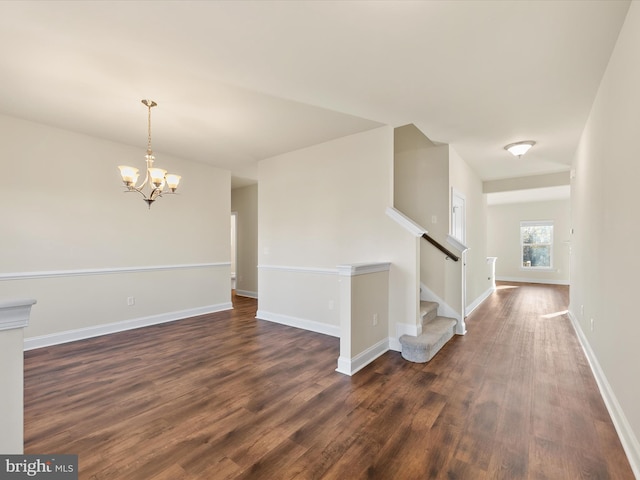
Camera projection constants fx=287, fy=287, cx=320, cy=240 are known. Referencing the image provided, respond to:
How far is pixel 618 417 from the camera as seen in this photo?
197 cm

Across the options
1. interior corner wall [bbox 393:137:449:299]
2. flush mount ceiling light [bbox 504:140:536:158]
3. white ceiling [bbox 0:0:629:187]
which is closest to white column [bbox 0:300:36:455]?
white ceiling [bbox 0:0:629:187]

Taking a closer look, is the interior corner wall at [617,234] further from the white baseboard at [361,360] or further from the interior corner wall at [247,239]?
the interior corner wall at [247,239]

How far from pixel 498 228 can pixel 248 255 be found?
339 inches

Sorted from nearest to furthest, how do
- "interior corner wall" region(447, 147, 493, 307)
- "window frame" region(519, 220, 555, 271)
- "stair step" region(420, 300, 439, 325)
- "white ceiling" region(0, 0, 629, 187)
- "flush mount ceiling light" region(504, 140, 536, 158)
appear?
"white ceiling" region(0, 0, 629, 187), "stair step" region(420, 300, 439, 325), "flush mount ceiling light" region(504, 140, 536, 158), "interior corner wall" region(447, 147, 493, 307), "window frame" region(519, 220, 555, 271)

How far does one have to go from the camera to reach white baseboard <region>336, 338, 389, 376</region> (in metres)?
2.84

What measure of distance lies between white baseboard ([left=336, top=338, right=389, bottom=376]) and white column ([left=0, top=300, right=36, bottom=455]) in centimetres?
228

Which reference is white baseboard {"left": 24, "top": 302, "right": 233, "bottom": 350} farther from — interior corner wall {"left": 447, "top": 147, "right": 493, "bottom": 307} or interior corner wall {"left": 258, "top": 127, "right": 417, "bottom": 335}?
interior corner wall {"left": 447, "top": 147, "right": 493, "bottom": 307}

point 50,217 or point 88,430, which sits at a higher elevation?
point 50,217

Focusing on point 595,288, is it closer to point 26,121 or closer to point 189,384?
point 189,384

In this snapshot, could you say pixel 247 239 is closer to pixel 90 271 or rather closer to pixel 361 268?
pixel 90 271

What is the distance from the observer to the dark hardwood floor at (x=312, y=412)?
1.68 meters

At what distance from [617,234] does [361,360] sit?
2.33m

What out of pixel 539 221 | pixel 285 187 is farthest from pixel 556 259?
pixel 285 187

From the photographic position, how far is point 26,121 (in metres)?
3.47
